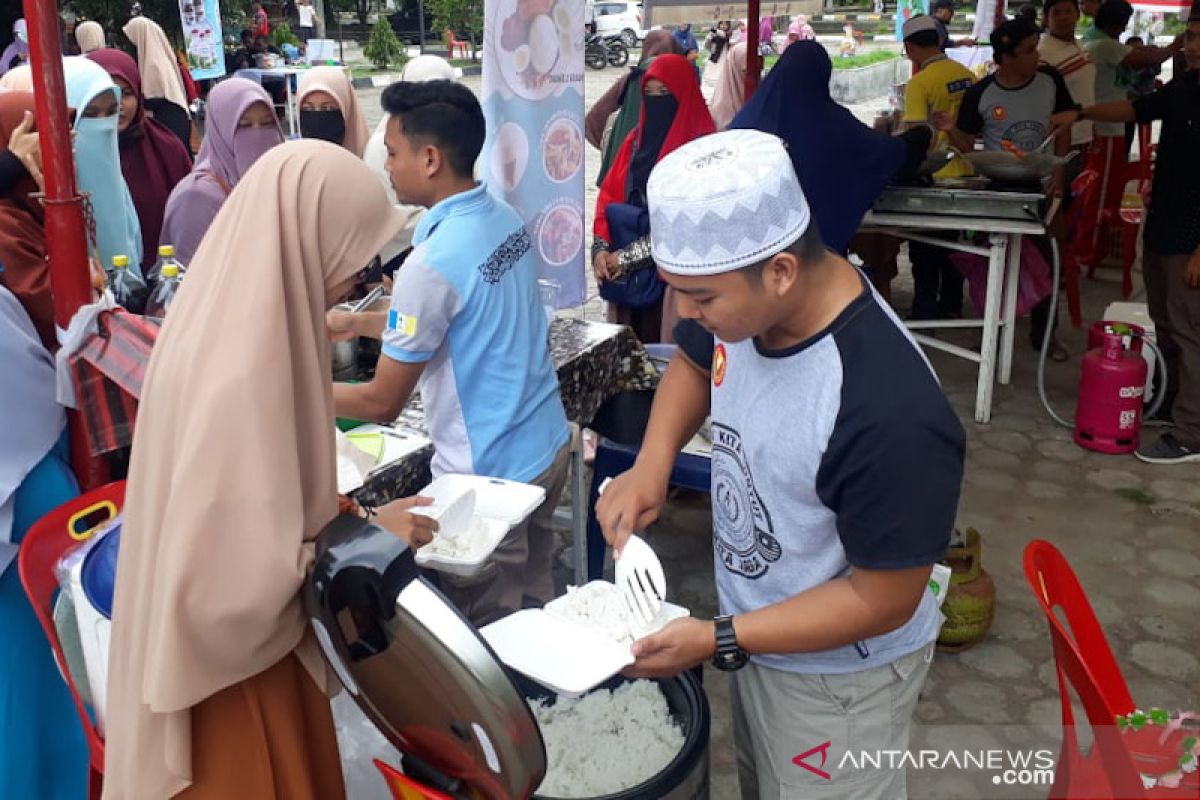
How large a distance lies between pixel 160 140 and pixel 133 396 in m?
2.70

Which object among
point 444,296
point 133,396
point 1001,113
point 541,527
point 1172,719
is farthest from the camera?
point 1001,113

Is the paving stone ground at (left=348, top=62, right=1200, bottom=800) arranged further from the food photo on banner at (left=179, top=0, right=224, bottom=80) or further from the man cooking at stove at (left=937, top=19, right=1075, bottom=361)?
the food photo on banner at (left=179, top=0, right=224, bottom=80)

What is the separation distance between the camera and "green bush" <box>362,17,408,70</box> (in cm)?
2173

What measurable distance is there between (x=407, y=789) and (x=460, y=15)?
25734mm

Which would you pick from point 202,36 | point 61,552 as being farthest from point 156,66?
point 61,552

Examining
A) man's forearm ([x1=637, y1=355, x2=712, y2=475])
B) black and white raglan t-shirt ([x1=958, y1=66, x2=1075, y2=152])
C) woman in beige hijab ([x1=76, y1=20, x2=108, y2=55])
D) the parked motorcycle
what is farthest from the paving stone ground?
the parked motorcycle

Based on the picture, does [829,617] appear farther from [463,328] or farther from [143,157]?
[143,157]

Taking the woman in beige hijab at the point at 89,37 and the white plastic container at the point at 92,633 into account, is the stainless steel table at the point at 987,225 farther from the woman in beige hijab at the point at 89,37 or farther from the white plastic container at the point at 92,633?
the woman in beige hijab at the point at 89,37

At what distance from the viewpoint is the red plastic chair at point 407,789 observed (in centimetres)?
146

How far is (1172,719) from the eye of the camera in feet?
5.55

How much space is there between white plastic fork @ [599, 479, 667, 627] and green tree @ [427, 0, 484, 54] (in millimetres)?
24502

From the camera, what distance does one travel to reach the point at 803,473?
153cm

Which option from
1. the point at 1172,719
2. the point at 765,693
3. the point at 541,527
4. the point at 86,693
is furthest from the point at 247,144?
the point at 1172,719

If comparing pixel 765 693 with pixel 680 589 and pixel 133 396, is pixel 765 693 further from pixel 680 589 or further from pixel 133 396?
pixel 680 589
